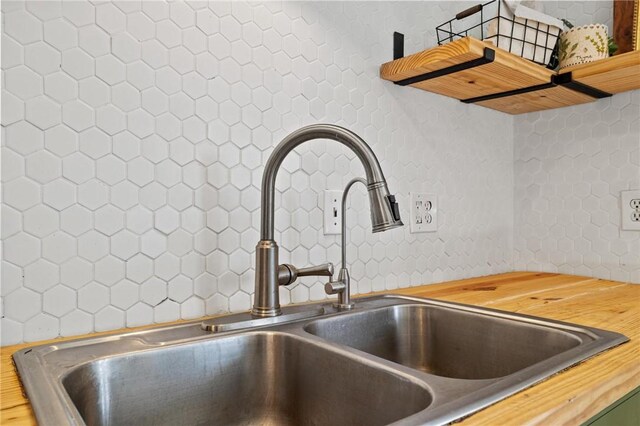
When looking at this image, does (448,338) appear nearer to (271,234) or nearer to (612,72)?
(271,234)

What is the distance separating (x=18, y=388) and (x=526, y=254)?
1681 mm

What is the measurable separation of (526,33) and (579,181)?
24.2 inches

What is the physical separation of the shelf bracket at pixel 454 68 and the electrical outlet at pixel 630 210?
758 millimetres

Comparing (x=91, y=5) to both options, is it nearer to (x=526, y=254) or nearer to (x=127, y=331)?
(x=127, y=331)

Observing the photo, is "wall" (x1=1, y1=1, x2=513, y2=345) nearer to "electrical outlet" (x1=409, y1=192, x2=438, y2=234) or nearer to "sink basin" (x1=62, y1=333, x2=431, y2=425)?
"electrical outlet" (x1=409, y1=192, x2=438, y2=234)

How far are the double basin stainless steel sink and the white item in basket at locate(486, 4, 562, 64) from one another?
791 millimetres

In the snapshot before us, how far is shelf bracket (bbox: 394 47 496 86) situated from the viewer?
1.14m

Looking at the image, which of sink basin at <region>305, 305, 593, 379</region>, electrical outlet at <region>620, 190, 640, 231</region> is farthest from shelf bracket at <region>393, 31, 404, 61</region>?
electrical outlet at <region>620, 190, 640, 231</region>

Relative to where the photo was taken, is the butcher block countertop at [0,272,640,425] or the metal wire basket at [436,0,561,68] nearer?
the butcher block countertop at [0,272,640,425]

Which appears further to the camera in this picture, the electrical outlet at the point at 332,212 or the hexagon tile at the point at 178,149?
the electrical outlet at the point at 332,212

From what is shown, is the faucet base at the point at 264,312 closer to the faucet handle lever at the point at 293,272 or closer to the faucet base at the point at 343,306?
the faucet handle lever at the point at 293,272

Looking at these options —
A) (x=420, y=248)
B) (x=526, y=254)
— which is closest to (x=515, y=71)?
(x=420, y=248)

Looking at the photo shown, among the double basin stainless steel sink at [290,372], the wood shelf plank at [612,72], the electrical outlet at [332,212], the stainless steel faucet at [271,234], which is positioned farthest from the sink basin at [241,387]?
the wood shelf plank at [612,72]

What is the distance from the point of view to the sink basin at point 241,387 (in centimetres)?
65
